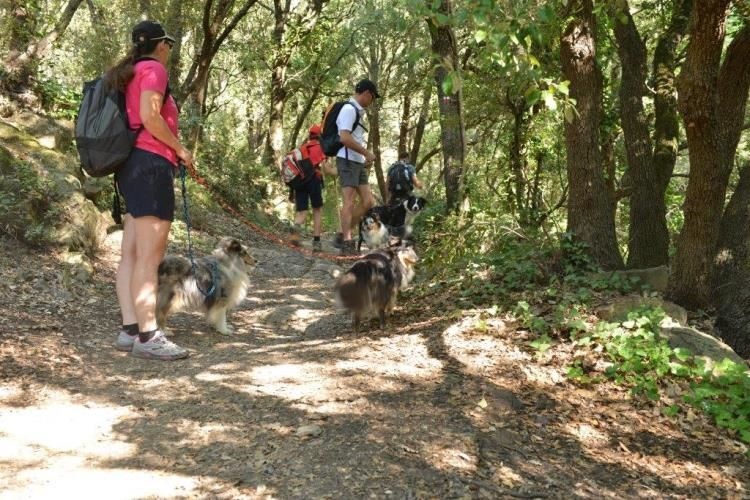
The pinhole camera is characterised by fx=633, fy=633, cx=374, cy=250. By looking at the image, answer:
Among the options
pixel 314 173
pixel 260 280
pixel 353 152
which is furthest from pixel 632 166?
pixel 260 280

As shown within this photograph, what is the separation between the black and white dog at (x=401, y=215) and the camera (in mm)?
10324

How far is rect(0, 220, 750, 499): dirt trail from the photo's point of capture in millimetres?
3100

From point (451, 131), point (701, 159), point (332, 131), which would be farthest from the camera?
point (451, 131)

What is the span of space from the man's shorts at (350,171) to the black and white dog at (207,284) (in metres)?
2.33

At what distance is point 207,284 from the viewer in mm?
5727

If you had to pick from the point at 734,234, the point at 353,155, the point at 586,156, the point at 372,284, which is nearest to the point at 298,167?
the point at 353,155

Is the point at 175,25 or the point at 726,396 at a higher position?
the point at 175,25

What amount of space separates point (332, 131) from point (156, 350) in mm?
4042

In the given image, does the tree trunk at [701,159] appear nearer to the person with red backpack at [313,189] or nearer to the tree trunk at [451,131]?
the tree trunk at [451,131]

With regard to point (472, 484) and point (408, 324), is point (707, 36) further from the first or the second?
point (472, 484)

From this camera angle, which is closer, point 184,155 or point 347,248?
point 184,155

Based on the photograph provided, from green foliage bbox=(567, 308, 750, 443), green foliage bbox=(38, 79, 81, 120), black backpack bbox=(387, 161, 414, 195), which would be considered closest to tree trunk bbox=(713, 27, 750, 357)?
green foliage bbox=(567, 308, 750, 443)

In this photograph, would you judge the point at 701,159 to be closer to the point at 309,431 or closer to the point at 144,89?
the point at 309,431

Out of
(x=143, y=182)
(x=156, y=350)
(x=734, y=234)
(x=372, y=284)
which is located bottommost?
(x=156, y=350)
